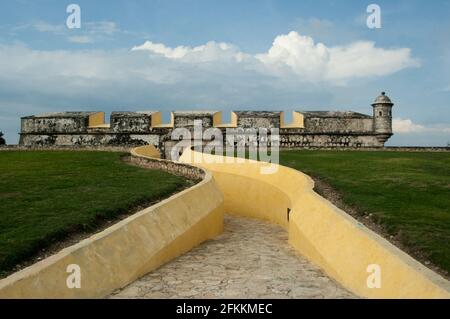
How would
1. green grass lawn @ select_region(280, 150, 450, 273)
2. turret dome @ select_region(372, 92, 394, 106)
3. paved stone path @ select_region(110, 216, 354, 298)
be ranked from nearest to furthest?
paved stone path @ select_region(110, 216, 354, 298)
green grass lawn @ select_region(280, 150, 450, 273)
turret dome @ select_region(372, 92, 394, 106)

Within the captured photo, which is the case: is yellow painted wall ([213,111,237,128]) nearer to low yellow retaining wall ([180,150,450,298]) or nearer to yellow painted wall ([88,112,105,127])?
yellow painted wall ([88,112,105,127])

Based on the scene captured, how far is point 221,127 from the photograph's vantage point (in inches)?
1152

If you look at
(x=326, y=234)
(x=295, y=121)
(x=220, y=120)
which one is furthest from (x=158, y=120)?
(x=326, y=234)

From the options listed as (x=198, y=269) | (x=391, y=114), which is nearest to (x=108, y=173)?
(x=198, y=269)

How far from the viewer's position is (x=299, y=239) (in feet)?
35.1

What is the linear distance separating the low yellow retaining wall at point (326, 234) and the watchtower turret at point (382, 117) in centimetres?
1488

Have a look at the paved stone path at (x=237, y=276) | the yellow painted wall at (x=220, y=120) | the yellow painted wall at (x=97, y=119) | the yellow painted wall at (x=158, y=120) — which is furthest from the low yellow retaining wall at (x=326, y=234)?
the yellow painted wall at (x=97, y=119)

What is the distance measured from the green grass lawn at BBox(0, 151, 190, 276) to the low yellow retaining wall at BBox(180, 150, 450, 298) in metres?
2.64

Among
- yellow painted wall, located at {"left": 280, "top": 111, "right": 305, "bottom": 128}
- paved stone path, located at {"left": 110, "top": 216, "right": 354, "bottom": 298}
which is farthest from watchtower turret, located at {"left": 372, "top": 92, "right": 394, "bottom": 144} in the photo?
paved stone path, located at {"left": 110, "top": 216, "right": 354, "bottom": 298}

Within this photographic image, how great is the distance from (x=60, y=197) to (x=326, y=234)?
6.70 metres

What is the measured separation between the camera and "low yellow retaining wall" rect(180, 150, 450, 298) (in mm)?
6121

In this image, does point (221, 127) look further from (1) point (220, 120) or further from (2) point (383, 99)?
(2) point (383, 99)

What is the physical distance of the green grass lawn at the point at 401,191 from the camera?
8.27 metres
